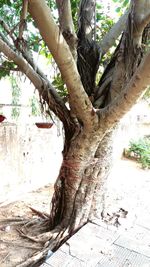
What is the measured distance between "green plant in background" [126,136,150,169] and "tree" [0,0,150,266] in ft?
10.1

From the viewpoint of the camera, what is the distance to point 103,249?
2.16 m

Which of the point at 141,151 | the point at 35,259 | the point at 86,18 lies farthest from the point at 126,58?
Result: the point at 141,151

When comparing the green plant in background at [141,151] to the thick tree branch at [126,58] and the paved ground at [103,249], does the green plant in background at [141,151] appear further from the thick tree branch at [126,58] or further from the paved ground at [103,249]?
the thick tree branch at [126,58]

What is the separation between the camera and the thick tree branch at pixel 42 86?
204 centimetres

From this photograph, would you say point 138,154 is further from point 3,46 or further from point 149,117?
point 3,46

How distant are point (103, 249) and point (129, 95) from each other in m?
1.28

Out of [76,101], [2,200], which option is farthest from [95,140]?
[2,200]

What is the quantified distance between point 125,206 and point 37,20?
90.7 inches

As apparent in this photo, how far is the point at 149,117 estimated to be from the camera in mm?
7059

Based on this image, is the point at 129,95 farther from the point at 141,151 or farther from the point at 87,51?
the point at 141,151

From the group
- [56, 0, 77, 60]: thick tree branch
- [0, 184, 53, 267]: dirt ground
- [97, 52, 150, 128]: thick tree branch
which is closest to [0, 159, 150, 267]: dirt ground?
[0, 184, 53, 267]: dirt ground

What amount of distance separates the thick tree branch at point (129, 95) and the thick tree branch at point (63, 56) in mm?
147

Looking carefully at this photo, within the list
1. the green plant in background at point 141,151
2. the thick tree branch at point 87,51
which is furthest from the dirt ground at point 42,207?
the thick tree branch at point 87,51

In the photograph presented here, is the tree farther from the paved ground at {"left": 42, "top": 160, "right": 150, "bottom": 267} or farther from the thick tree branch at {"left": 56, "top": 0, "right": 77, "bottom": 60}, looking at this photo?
the paved ground at {"left": 42, "top": 160, "right": 150, "bottom": 267}
